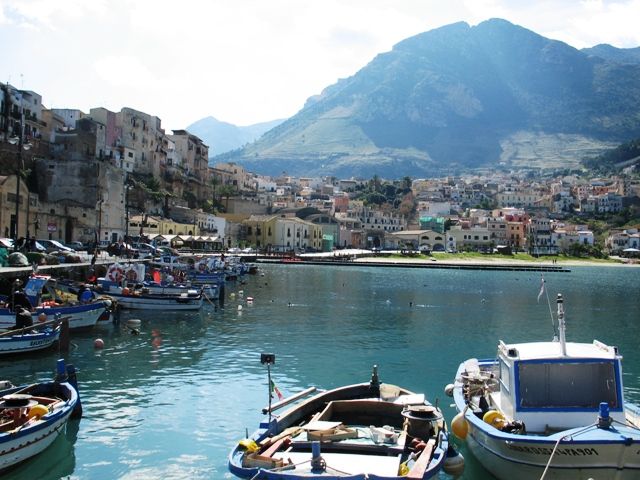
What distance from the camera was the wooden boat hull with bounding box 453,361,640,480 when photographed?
11.3m

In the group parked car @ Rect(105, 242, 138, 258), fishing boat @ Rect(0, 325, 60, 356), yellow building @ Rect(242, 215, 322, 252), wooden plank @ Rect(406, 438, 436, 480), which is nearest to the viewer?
wooden plank @ Rect(406, 438, 436, 480)

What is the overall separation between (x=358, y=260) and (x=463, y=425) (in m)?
104

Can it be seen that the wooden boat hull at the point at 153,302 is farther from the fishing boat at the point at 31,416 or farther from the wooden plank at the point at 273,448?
the wooden plank at the point at 273,448

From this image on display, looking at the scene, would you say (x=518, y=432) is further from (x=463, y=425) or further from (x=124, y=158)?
(x=124, y=158)

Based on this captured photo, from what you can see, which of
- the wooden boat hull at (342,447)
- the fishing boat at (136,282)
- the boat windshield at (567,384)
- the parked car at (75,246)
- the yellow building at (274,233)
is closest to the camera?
the wooden boat hull at (342,447)

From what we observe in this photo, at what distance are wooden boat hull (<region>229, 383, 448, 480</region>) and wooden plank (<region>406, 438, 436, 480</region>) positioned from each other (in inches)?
0.8

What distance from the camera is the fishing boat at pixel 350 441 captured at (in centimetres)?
1107

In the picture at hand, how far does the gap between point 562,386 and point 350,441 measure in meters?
4.98

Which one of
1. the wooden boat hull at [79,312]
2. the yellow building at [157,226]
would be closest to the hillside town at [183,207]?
the yellow building at [157,226]

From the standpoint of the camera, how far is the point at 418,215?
630ft

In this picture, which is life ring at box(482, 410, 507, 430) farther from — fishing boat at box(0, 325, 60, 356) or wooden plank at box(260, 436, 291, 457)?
fishing boat at box(0, 325, 60, 356)

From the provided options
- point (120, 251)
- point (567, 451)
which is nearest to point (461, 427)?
point (567, 451)

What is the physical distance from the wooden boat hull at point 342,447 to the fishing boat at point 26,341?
13.7 m

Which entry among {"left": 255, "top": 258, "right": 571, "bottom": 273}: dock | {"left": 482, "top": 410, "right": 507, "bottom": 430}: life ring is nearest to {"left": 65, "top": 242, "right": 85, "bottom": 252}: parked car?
{"left": 255, "top": 258, "right": 571, "bottom": 273}: dock
